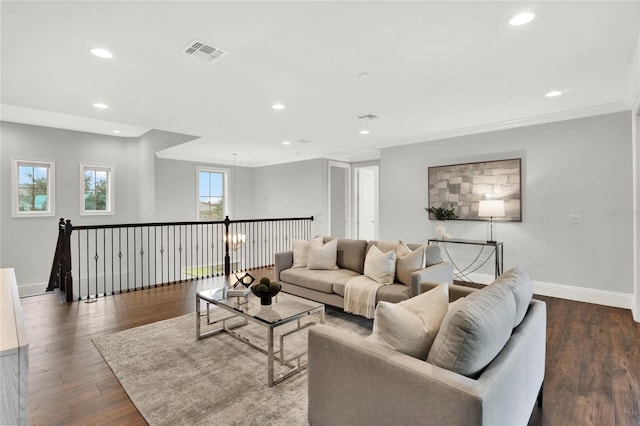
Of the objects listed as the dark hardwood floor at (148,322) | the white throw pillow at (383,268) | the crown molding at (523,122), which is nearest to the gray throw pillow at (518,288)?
the dark hardwood floor at (148,322)

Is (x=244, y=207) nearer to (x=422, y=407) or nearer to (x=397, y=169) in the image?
(x=397, y=169)

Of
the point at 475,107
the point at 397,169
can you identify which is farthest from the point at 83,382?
the point at 397,169

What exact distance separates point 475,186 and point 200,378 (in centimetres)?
477

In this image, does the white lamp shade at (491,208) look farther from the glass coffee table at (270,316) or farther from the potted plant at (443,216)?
the glass coffee table at (270,316)

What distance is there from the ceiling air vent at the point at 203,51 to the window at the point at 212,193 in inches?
244

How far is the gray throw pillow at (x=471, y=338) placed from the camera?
1303 millimetres

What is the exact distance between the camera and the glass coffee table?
2430mm

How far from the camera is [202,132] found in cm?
565

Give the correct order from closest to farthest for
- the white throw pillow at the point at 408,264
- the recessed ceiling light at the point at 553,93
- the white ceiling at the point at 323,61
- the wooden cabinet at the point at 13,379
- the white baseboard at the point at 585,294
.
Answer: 1. the wooden cabinet at the point at 13,379
2. the white ceiling at the point at 323,61
3. the white throw pillow at the point at 408,264
4. the recessed ceiling light at the point at 553,93
5. the white baseboard at the point at 585,294

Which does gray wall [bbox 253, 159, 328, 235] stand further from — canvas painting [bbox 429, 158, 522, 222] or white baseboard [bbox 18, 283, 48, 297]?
white baseboard [bbox 18, 283, 48, 297]

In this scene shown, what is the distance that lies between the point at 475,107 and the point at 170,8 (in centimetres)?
367

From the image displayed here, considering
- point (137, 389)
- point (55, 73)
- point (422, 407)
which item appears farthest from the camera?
point (55, 73)

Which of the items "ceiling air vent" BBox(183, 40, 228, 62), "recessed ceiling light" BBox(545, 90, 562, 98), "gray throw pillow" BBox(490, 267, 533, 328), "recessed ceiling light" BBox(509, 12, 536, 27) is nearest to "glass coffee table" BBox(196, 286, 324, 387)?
"gray throw pillow" BBox(490, 267, 533, 328)

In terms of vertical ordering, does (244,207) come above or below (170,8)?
below
